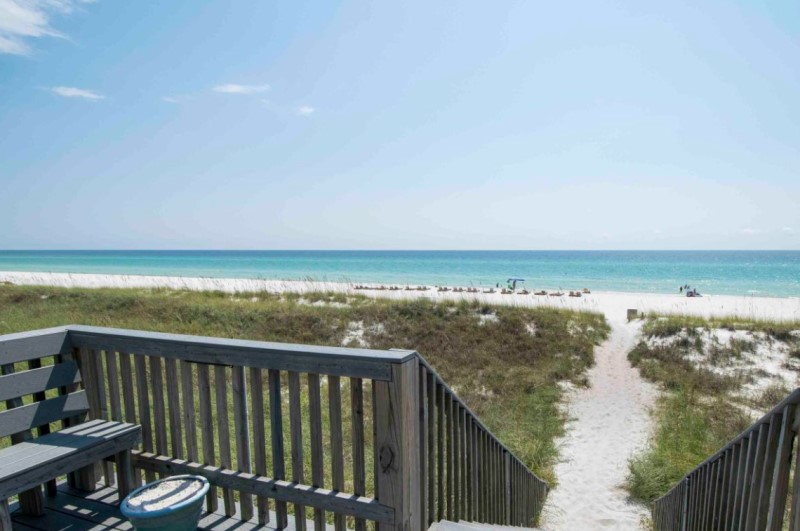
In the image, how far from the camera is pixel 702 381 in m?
10.3

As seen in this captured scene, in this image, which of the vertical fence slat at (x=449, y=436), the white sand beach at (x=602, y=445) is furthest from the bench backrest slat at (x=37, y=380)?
the white sand beach at (x=602, y=445)

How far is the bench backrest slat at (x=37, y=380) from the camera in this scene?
275 cm

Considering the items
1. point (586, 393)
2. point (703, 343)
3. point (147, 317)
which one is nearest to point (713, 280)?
point (703, 343)

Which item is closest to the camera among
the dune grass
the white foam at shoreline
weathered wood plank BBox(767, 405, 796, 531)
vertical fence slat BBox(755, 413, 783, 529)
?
weathered wood plank BBox(767, 405, 796, 531)

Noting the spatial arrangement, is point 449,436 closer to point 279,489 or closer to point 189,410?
point 279,489

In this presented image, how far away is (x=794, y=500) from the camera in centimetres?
189

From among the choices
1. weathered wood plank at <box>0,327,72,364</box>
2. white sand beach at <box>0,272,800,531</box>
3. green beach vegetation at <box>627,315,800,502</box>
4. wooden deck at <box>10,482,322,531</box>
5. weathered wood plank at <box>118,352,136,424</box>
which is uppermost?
weathered wood plank at <box>0,327,72,364</box>

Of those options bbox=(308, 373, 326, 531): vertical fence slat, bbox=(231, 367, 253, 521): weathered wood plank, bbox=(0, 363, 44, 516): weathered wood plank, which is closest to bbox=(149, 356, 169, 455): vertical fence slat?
bbox=(231, 367, 253, 521): weathered wood plank

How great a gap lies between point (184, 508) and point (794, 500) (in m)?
2.86

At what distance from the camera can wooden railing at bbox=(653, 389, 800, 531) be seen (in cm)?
202

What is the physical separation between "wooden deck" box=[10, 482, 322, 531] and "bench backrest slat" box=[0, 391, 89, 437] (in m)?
0.58

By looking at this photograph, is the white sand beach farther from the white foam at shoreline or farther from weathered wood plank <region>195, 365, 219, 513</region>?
the white foam at shoreline

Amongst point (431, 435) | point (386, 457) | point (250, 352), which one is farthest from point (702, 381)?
point (250, 352)

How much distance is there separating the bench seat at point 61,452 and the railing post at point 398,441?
176 cm
